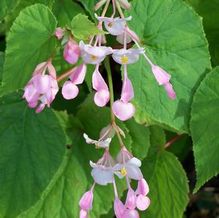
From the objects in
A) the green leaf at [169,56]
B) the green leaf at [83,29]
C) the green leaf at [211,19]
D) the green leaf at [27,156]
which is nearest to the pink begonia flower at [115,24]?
the green leaf at [83,29]

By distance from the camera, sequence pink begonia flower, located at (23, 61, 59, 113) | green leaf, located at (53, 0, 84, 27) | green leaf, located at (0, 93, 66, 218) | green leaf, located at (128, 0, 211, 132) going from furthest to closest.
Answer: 1. green leaf, located at (53, 0, 84, 27)
2. green leaf, located at (0, 93, 66, 218)
3. green leaf, located at (128, 0, 211, 132)
4. pink begonia flower, located at (23, 61, 59, 113)

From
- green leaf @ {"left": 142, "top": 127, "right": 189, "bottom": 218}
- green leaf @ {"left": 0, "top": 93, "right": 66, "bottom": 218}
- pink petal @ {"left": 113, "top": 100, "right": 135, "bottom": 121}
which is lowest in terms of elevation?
green leaf @ {"left": 142, "top": 127, "right": 189, "bottom": 218}

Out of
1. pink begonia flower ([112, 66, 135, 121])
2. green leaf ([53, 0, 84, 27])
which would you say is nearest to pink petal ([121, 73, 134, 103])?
pink begonia flower ([112, 66, 135, 121])

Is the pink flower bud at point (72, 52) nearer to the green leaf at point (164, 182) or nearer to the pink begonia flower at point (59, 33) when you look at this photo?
the pink begonia flower at point (59, 33)

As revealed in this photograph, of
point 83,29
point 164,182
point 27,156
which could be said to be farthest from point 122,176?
point 164,182

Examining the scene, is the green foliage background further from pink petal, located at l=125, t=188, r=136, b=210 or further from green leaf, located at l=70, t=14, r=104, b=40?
pink petal, located at l=125, t=188, r=136, b=210

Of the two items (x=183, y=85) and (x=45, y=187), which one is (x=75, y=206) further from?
(x=183, y=85)
